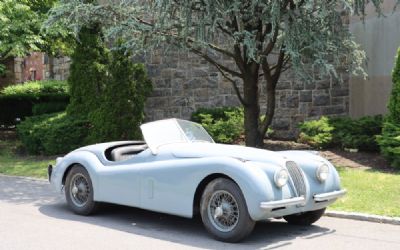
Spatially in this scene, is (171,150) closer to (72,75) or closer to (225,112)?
(225,112)

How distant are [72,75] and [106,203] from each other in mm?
9024

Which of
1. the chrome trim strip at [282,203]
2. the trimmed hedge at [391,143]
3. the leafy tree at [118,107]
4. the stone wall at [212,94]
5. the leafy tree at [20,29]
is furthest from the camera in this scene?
the stone wall at [212,94]

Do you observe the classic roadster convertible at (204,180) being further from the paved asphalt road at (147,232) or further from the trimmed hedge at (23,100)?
the trimmed hedge at (23,100)

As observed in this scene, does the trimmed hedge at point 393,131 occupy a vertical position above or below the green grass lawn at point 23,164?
above

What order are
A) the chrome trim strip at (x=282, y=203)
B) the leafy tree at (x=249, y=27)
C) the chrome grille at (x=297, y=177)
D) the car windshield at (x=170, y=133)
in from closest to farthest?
the chrome trim strip at (x=282, y=203), the chrome grille at (x=297, y=177), the car windshield at (x=170, y=133), the leafy tree at (x=249, y=27)

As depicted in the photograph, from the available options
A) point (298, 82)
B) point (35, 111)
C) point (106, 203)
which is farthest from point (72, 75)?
point (106, 203)

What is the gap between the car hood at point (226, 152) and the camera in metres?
6.67

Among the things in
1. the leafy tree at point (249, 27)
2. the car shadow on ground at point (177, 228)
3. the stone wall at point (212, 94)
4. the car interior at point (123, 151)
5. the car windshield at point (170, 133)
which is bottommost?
the car shadow on ground at point (177, 228)

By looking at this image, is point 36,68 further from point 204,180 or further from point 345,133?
point 204,180

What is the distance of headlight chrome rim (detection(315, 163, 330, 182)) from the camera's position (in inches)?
272

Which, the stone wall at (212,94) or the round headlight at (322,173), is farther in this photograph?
the stone wall at (212,94)

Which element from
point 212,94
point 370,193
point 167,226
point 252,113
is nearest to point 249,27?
point 252,113

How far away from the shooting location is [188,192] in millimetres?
6793

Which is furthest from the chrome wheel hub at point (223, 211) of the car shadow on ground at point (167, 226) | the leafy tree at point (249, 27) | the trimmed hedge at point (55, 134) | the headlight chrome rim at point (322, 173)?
the trimmed hedge at point (55, 134)
